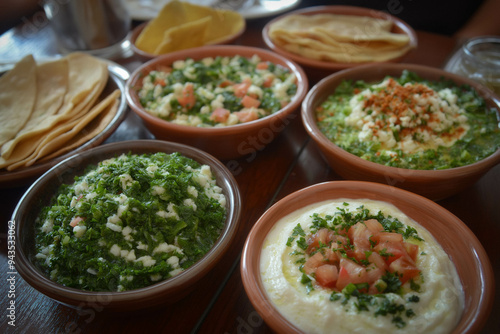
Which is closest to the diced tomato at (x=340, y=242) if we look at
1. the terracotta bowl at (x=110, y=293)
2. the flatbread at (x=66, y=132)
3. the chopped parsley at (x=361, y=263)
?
the chopped parsley at (x=361, y=263)

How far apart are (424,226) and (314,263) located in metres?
0.54

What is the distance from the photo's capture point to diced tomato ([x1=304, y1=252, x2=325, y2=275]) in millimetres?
1454

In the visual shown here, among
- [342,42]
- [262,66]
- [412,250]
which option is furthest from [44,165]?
[342,42]

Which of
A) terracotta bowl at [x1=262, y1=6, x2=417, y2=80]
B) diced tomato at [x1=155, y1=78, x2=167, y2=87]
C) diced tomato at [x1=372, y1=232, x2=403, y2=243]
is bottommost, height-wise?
diced tomato at [x1=372, y1=232, x2=403, y2=243]

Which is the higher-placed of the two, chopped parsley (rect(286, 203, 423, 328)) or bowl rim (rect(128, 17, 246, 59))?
bowl rim (rect(128, 17, 246, 59))

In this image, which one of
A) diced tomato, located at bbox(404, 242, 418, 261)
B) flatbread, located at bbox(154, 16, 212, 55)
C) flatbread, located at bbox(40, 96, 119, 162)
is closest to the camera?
diced tomato, located at bbox(404, 242, 418, 261)

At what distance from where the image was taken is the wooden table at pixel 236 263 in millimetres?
1532

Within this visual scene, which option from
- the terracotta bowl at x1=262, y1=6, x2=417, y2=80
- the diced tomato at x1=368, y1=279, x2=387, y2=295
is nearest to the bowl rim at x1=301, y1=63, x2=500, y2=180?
the terracotta bowl at x1=262, y1=6, x2=417, y2=80

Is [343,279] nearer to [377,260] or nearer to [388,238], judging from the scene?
[377,260]

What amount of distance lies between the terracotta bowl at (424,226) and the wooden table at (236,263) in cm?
26

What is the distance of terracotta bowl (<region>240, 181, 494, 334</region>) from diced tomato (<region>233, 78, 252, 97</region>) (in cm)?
96

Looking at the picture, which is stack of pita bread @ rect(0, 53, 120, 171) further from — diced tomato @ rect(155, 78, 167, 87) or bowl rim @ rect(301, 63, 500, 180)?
bowl rim @ rect(301, 63, 500, 180)

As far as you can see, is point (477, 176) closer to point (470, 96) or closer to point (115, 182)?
point (470, 96)

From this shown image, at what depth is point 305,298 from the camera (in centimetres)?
135
